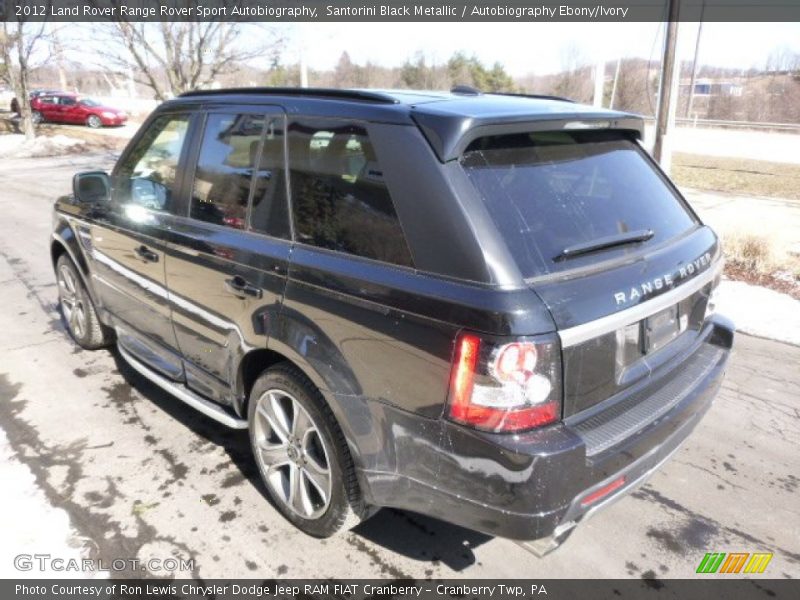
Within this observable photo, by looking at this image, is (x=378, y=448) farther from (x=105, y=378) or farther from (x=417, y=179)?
(x=105, y=378)

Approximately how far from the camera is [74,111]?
29.2 metres

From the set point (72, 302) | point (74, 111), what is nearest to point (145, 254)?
point (72, 302)

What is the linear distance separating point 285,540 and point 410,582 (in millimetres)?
618

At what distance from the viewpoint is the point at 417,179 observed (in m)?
2.08

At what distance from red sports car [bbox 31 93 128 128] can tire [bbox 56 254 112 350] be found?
28.2 meters

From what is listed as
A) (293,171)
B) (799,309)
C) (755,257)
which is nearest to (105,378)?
(293,171)

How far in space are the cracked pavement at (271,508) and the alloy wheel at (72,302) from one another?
43 cm

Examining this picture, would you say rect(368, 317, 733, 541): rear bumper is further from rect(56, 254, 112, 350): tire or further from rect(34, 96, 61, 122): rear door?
rect(34, 96, 61, 122): rear door

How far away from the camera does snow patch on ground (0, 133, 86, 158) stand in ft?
67.1

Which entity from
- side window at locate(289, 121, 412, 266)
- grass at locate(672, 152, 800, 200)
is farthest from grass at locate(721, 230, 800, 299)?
grass at locate(672, 152, 800, 200)

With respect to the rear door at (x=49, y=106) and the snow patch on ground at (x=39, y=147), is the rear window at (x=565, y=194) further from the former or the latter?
the rear door at (x=49, y=106)

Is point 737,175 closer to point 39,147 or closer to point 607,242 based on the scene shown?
point 607,242

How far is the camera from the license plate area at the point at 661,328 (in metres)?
2.30

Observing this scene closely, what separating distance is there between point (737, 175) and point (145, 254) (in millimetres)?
18472
